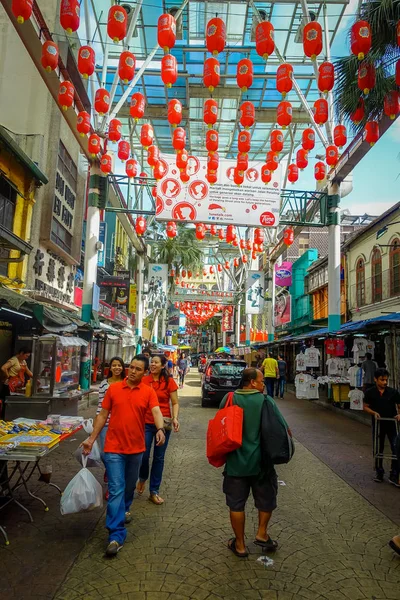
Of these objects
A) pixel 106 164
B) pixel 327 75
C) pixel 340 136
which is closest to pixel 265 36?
pixel 327 75

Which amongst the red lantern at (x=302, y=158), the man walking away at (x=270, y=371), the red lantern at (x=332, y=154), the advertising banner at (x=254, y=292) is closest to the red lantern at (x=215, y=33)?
the red lantern at (x=302, y=158)

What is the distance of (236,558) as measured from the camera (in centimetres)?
372

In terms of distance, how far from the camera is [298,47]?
16.8 m

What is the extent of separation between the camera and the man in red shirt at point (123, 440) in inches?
150

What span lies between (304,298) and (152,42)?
18.7 metres

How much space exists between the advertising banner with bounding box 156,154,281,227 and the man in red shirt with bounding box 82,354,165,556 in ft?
37.8

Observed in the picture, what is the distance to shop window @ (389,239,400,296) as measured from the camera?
1730 centimetres

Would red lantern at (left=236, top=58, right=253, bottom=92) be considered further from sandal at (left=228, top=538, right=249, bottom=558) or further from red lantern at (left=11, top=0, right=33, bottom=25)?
sandal at (left=228, top=538, right=249, bottom=558)

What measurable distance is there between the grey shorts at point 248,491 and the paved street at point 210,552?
17.0 inches

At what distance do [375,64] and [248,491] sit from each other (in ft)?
26.5

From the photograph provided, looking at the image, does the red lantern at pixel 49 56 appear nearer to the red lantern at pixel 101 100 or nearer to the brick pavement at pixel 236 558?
the red lantern at pixel 101 100

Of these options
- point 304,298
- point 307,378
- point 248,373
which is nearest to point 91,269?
point 307,378

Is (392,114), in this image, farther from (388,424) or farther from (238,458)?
(238,458)

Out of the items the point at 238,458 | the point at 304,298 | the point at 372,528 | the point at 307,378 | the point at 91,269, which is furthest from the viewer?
the point at 304,298
